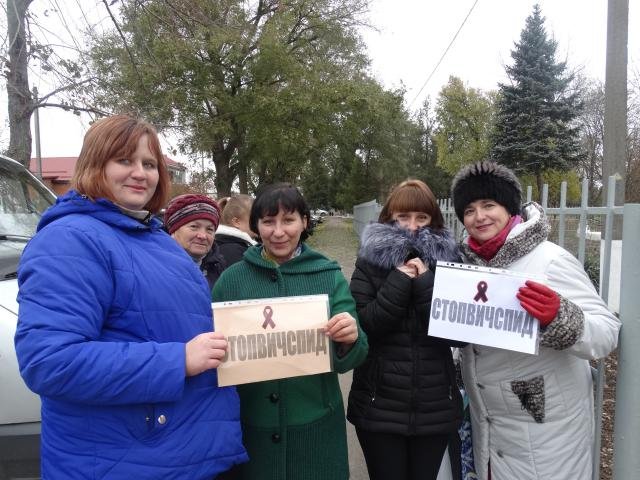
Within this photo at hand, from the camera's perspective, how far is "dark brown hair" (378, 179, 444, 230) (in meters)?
2.38

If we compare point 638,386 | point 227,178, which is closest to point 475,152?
point 227,178

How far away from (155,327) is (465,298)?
127 cm

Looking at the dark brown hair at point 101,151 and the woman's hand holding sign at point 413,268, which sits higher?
the dark brown hair at point 101,151

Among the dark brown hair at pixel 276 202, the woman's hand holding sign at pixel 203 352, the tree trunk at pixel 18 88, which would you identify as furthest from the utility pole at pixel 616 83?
the tree trunk at pixel 18 88

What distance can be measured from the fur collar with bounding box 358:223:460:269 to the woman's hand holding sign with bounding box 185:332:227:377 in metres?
0.99

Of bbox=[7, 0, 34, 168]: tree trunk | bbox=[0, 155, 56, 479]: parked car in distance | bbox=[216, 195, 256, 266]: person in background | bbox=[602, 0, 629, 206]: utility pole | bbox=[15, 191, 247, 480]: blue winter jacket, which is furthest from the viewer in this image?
bbox=[602, 0, 629, 206]: utility pole

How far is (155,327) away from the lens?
4.85 feet

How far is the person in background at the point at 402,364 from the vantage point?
214cm

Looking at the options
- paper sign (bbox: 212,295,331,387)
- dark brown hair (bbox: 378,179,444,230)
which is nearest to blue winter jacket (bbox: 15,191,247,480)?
paper sign (bbox: 212,295,331,387)

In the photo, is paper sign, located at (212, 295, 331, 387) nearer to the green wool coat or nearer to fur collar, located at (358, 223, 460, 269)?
the green wool coat

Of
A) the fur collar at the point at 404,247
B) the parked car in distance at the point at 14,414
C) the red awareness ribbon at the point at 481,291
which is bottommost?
the parked car in distance at the point at 14,414

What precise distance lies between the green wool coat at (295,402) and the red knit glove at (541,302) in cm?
67

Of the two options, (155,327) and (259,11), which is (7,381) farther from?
(259,11)

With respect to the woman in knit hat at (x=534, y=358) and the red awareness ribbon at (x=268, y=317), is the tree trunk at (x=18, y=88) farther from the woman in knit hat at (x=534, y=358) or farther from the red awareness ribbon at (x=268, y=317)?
the woman in knit hat at (x=534, y=358)
